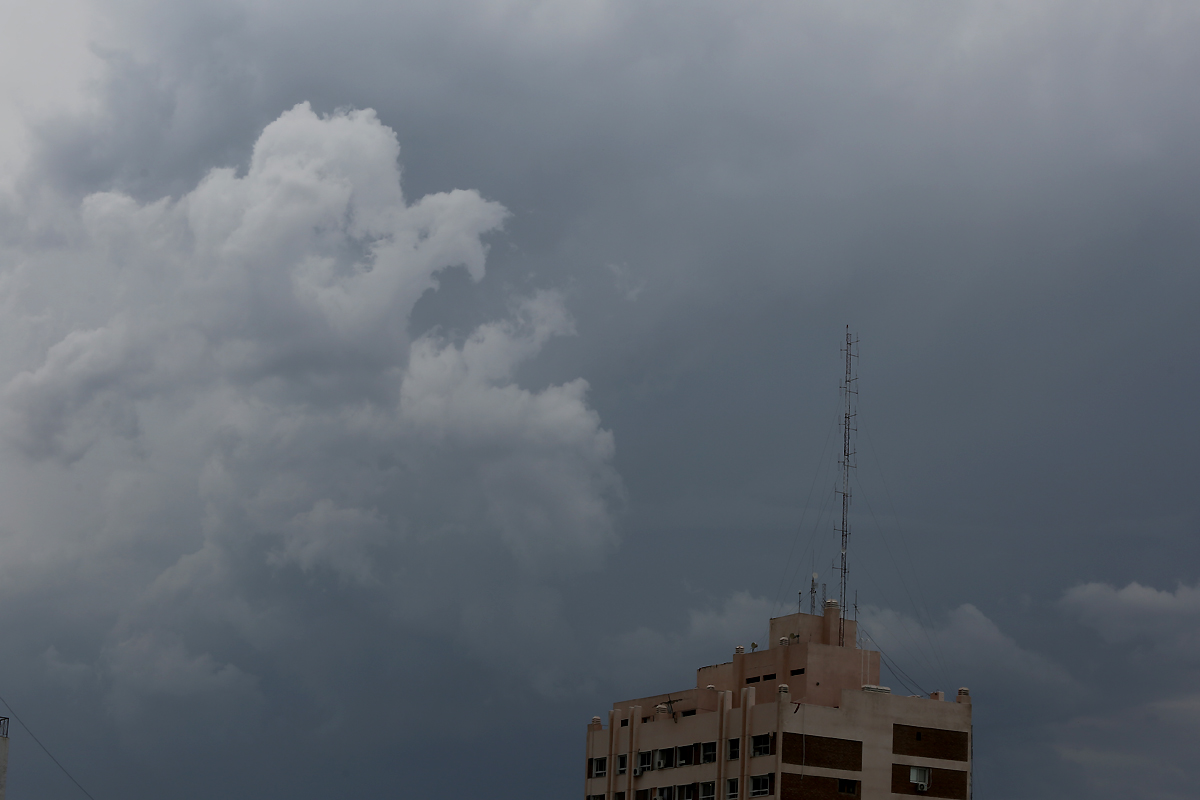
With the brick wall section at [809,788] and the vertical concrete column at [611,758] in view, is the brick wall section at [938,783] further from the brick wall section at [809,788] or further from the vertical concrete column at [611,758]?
the vertical concrete column at [611,758]

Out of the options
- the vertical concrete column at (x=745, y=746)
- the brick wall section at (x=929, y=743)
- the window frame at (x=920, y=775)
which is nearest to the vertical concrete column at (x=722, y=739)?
the vertical concrete column at (x=745, y=746)

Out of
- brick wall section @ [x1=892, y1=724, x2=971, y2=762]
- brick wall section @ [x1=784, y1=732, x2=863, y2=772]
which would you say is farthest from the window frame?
brick wall section @ [x1=784, y1=732, x2=863, y2=772]

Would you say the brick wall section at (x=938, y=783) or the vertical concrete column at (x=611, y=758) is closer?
the brick wall section at (x=938, y=783)

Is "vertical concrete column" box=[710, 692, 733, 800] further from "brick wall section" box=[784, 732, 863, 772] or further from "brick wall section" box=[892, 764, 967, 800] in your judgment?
"brick wall section" box=[892, 764, 967, 800]

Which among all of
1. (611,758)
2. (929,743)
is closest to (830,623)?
(929,743)

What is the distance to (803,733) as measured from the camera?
9856 cm

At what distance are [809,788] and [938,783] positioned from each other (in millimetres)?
9170

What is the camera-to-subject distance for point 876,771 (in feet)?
326

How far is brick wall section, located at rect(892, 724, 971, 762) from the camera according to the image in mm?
100125

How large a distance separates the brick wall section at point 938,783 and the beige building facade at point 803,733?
0.22ft

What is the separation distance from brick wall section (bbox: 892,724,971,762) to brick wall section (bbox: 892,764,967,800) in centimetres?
96

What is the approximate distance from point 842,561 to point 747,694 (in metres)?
14.7

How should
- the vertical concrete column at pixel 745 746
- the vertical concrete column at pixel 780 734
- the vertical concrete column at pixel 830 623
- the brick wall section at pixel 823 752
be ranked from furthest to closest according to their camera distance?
the vertical concrete column at pixel 830 623, the vertical concrete column at pixel 745 746, the brick wall section at pixel 823 752, the vertical concrete column at pixel 780 734

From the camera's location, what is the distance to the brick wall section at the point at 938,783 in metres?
99.5
